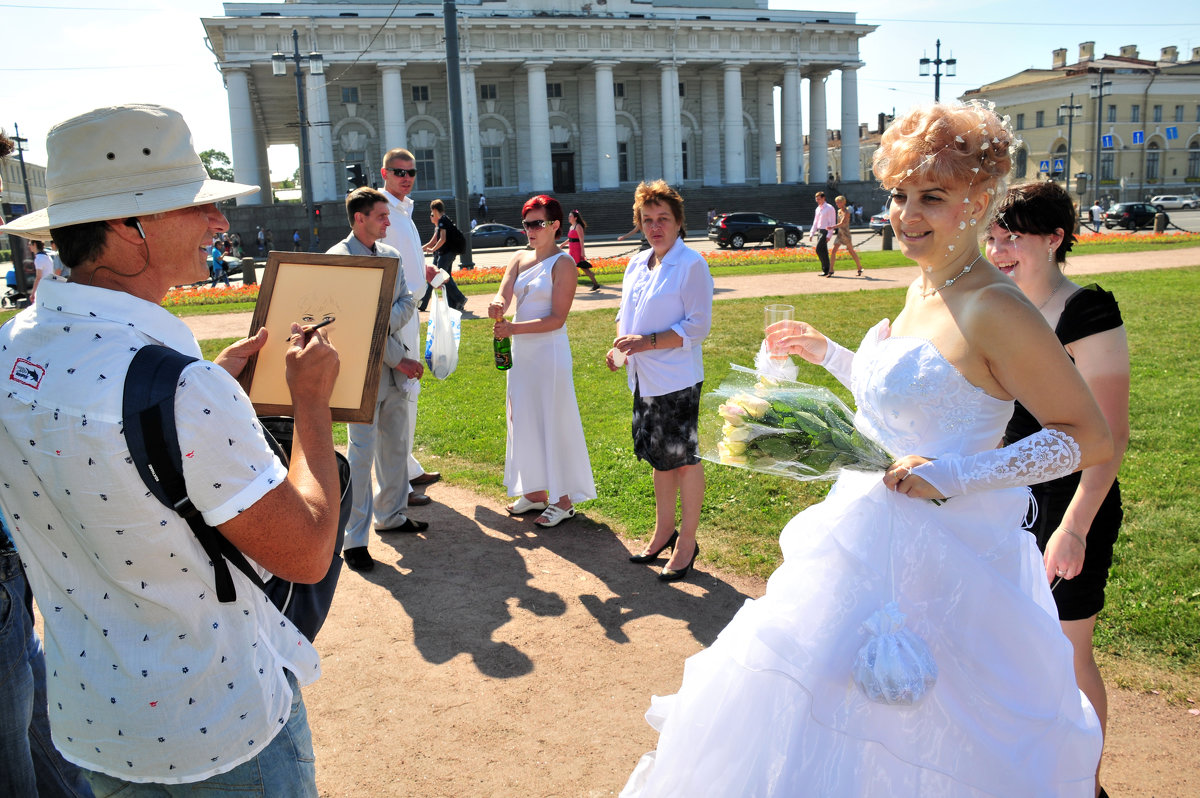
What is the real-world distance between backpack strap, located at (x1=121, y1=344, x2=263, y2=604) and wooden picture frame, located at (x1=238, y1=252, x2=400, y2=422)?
34.4 inches

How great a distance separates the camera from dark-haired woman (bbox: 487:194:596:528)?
6.28m

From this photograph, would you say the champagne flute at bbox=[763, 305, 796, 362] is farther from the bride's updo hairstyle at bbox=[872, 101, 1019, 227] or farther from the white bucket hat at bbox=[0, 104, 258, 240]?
the white bucket hat at bbox=[0, 104, 258, 240]

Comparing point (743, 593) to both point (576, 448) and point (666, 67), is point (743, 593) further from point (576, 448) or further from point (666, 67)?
point (666, 67)

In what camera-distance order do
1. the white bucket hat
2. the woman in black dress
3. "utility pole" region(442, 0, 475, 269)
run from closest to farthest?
the white bucket hat → the woman in black dress → "utility pole" region(442, 0, 475, 269)

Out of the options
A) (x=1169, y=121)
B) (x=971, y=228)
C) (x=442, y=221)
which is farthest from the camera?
(x=1169, y=121)

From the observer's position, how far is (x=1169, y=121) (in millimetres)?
81500

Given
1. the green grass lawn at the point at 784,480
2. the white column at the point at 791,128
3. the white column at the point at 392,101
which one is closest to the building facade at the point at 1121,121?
the white column at the point at 791,128

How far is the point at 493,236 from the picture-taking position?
42375mm

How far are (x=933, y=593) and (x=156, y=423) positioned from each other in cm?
207

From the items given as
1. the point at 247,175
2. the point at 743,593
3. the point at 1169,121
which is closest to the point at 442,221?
the point at 743,593

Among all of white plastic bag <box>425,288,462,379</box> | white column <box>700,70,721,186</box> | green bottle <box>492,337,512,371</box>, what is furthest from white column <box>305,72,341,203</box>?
green bottle <box>492,337,512,371</box>

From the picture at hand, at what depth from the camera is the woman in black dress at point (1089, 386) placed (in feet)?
9.98

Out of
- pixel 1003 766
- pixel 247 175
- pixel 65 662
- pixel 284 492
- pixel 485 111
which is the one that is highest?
pixel 485 111

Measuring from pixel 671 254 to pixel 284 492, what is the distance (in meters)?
3.93
